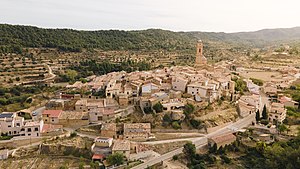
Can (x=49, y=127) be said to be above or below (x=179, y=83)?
below

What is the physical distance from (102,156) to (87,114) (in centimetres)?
542

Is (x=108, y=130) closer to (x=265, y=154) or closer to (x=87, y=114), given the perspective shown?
(x=87, y=114)

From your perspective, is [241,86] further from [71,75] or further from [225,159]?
[71,75]

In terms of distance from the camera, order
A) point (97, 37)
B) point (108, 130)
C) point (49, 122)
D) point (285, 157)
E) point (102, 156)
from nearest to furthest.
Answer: point (285, 157) < point (102, 156) < point (108, 130) < point (49, 122) < point (97, 37)

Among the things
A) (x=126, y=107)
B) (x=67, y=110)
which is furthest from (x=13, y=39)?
(x=126, y=107)

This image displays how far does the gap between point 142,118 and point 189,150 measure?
5.74m

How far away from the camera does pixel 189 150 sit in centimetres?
2242

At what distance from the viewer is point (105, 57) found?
192ft

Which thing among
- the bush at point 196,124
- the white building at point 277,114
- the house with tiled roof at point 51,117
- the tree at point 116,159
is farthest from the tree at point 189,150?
the house with tiled roof at point 51,117

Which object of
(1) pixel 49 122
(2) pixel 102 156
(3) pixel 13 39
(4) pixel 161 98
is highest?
(3) pixel 13 39

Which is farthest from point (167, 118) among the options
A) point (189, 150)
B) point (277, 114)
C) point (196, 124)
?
point (277, 114)

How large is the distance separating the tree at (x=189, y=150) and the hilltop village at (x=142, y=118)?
86 cm

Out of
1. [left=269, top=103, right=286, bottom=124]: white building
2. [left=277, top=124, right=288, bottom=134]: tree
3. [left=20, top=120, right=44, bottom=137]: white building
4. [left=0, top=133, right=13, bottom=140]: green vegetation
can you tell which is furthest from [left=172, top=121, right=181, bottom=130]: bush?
[left=0, top=133, right=13, bottom=140]: green vegetation

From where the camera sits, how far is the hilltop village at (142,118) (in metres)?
23.1
